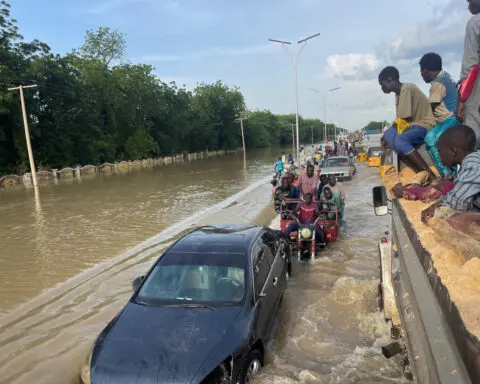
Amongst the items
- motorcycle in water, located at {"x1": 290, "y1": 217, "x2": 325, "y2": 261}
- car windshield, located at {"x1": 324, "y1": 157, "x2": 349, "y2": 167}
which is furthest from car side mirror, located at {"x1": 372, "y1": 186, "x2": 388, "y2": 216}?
car windshield, located at {"x1": 324, "y1": 157, "x2": 349, "y2": 167}

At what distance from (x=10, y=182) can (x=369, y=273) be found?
95.8ft

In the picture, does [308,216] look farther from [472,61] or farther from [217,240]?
[472,61]

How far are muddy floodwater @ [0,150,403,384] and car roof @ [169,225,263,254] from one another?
1281 mm

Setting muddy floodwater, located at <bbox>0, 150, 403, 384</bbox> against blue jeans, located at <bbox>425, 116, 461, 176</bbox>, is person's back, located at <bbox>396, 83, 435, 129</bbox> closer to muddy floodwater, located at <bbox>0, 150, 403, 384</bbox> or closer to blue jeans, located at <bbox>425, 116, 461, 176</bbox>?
blue jeans, located at <bbox>425, 116, 461, 176</bbox>

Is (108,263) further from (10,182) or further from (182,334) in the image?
(10,182)

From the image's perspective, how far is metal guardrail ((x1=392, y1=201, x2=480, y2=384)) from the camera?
50.8 inches

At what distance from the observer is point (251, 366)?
404cm

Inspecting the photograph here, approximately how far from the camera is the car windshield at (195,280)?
4.50m

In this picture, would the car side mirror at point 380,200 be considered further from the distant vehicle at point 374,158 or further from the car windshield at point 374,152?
the car windshield at point 374,152

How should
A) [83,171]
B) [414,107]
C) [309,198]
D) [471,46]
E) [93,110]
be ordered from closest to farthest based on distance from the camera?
1. [471,46]
2. [414,107]
3. [309,198]
4. [83,171]
5. [93,110]

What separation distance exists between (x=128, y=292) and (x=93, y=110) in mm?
45122

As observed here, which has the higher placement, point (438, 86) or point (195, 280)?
point (438, 86)

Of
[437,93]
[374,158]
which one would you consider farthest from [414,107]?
[374,158]

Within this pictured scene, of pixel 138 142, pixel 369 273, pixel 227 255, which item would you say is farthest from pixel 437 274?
pixel 138 142
